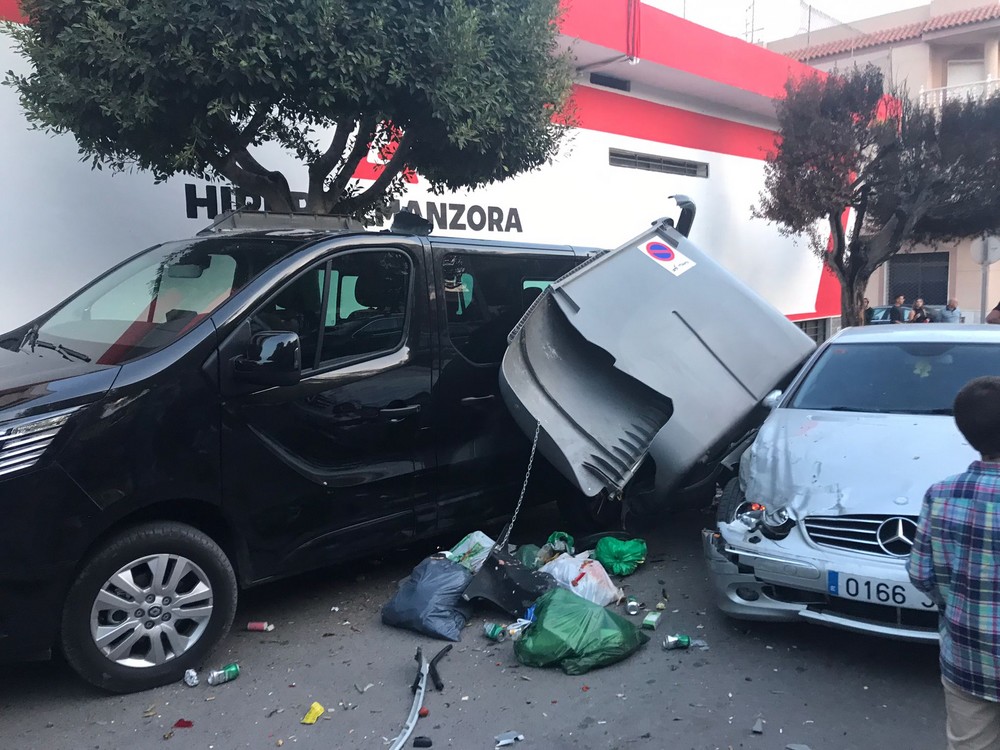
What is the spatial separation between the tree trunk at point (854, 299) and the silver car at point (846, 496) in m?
13.3

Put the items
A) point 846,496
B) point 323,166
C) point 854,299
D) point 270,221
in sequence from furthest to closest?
1. point 854,299
2. point 323,166
3. point 270,221
4. point 846,496

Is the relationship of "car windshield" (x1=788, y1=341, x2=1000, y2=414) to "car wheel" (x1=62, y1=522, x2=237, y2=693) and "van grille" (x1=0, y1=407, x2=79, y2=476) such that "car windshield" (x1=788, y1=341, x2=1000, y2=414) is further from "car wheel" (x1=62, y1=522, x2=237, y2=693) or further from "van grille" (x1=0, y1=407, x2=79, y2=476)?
"van grille" (x1=0, y1=407, x2=79, y2=476)

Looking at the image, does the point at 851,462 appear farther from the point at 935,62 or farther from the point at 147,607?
the point at 935,62

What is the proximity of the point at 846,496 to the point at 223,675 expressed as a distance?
2954mm

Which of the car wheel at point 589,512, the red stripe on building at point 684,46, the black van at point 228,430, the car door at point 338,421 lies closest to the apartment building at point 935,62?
the red stripe on building at point 684,46

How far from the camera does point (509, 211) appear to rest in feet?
37.9

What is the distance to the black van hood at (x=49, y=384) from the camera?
10.7 feet

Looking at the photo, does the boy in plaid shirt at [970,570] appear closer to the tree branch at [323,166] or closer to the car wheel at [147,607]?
the car wheel at [147,607]

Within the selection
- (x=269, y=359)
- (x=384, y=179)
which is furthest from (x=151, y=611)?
(x=384, y=179)

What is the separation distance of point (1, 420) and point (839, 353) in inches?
182

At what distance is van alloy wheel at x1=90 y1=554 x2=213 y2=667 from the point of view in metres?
3.42

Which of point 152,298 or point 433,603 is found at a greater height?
point 152,298

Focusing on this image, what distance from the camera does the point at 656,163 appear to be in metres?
14.5

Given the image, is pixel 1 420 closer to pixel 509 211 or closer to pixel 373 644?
pixel 373 644
